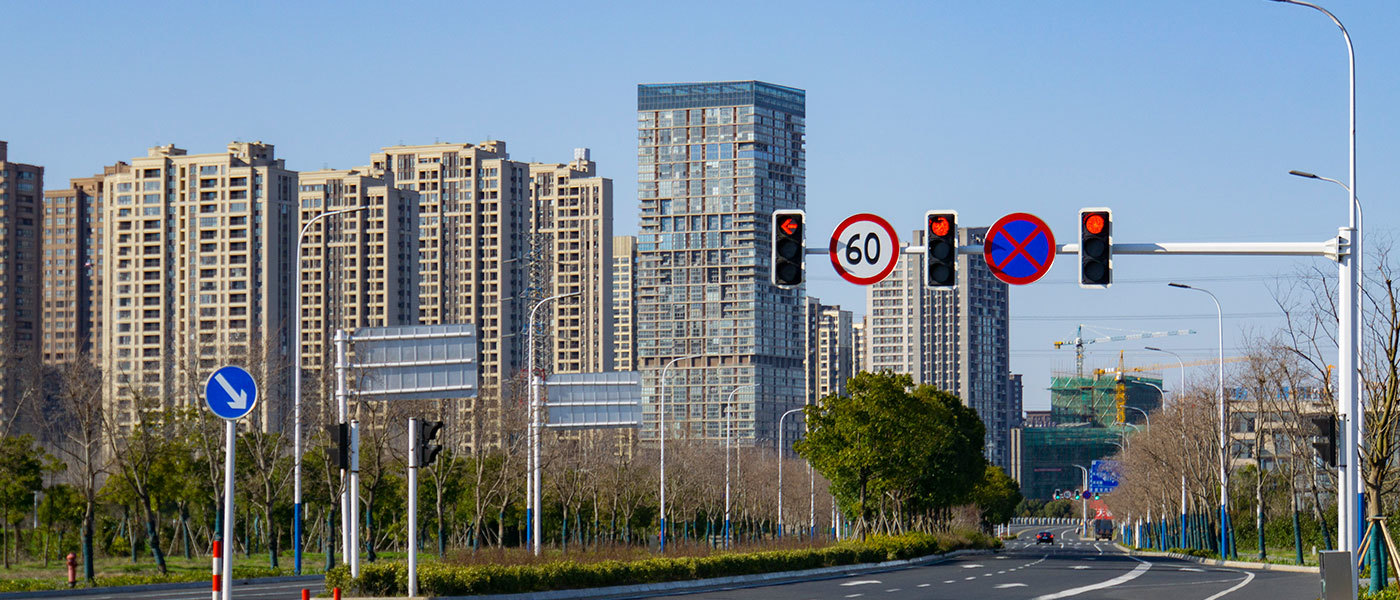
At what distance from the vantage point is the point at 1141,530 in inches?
4331

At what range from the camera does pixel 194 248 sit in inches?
4392

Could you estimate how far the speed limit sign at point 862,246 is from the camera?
1812 cm

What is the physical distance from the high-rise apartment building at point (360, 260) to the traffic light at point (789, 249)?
101m

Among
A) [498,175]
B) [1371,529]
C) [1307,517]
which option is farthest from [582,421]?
[498,175]

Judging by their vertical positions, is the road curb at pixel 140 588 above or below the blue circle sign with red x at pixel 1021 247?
below

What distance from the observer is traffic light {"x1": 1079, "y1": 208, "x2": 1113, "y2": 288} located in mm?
17000

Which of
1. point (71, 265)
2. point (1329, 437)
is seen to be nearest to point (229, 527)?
point (1329, 437)

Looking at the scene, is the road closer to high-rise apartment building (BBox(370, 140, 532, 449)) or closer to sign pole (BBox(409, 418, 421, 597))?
sign pole (BBox(409, 418, 421, 597))

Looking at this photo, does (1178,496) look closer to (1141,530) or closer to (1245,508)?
(1245,508)

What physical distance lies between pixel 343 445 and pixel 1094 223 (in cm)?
1265

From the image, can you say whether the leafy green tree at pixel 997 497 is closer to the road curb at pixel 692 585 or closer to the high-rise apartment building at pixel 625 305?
the high-rise apartment building at pixel 625 305

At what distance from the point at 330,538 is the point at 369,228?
256 feet

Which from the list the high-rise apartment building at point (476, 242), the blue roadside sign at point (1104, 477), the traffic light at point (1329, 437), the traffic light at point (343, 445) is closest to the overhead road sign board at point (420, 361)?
the traffic light at point (343, 445)

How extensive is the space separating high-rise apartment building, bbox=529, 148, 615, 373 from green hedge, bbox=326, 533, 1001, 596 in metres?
106
